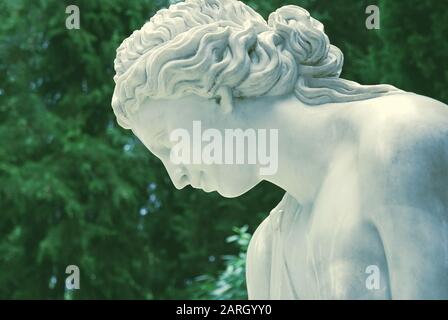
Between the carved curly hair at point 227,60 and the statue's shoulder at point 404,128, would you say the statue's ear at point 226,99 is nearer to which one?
the carved curly hair at point 227,60

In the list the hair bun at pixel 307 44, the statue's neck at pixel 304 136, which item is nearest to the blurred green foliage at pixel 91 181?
the hair bun at pixel 307 44

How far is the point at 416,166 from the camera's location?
8.59ft

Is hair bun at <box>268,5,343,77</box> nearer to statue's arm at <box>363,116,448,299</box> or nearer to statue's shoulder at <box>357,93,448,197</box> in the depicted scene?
statue's shoulder at <box>357,93,448,197</box>

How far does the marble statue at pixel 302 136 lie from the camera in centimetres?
262

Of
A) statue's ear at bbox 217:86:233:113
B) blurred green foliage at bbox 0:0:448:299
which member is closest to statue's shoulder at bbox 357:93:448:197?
statue's ear at bbox 217:86:233:113

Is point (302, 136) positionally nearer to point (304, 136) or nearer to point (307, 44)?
point (304, 136)

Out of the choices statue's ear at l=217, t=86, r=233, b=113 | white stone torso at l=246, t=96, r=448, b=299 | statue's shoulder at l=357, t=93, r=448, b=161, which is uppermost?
statue's ear at l=217, t=86, r=233, b=113

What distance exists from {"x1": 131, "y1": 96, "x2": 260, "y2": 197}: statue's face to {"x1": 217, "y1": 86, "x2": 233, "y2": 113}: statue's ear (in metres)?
0.01

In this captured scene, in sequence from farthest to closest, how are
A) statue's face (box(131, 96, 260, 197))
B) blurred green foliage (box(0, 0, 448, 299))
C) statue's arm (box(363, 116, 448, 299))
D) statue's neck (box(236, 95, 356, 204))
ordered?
Answer: blurred green foliage (box(0, 0, 448, 299))
statue's face (box(131, 96, 260, 197))
statue's neck (box(236, 95, 356, 204))
statue's arm (box(363, 116, 448, 299))

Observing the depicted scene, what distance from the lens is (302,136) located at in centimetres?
289

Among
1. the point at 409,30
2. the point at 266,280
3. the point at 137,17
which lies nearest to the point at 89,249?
the point at 137,17

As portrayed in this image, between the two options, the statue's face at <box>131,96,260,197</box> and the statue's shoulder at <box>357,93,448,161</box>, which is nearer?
the statue's shoulder at <box>357,93,448,161</box>

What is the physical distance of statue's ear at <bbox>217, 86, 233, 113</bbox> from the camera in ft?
9.62

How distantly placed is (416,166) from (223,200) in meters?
8.14
